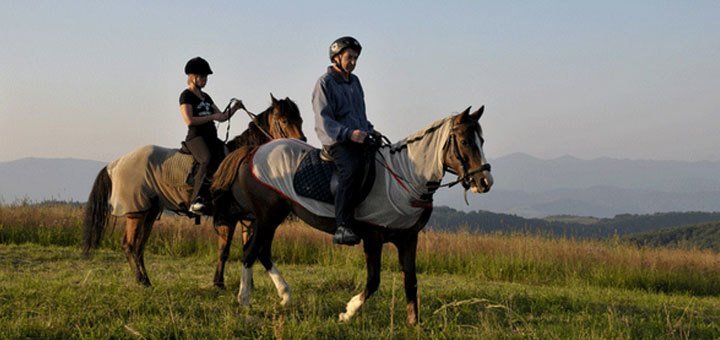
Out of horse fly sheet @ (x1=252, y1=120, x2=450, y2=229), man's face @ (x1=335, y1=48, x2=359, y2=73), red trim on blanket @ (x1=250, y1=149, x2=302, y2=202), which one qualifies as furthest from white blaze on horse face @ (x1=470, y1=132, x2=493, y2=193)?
red trim on blanket @ (x1=250, y1=149, x2=302, y2=202)

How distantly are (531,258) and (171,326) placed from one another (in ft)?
32.7

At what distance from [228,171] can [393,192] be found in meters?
2.31

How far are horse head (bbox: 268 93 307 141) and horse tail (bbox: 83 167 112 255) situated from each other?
2.63m

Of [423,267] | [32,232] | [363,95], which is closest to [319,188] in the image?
[363,95]

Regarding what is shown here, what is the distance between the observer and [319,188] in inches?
257

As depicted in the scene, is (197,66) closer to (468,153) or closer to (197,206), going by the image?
(197,206)

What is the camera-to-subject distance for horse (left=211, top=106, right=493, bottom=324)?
5676 mm

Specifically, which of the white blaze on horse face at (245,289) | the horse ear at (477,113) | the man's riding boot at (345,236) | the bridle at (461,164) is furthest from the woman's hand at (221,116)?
the horse ear at (477,113)

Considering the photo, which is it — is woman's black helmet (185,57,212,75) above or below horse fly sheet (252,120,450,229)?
→ above

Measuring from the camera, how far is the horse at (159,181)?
881cm

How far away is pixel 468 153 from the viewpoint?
5609 millimetres

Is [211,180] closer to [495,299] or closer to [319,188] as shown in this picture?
[319,188]

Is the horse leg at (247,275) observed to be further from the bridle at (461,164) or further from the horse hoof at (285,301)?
the bridle at (461,164)

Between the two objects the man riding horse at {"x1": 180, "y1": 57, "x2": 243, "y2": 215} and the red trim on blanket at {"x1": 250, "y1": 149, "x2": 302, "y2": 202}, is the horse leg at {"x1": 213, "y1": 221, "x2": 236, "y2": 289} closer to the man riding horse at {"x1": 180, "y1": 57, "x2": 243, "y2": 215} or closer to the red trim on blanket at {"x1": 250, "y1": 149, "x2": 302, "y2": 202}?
the man riding horse at {"x1": 180, "y1": 57, "x2": 243, "y2": 215}
